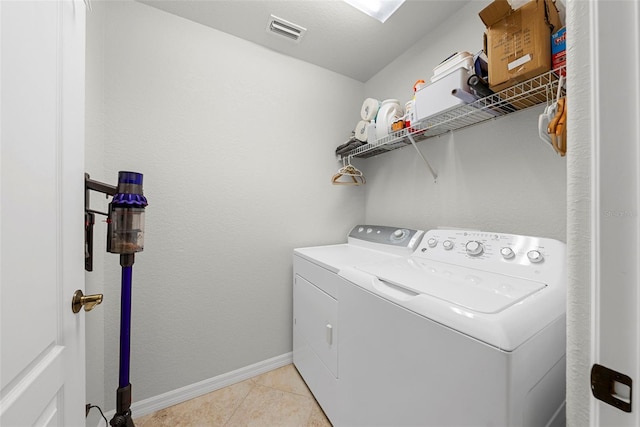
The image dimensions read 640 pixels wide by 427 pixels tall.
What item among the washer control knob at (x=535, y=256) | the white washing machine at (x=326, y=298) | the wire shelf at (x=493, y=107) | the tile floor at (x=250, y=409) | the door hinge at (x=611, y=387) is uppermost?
the wire shelf at (x=493, y=107)

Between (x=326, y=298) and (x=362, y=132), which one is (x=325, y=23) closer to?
(x=362, y=132)

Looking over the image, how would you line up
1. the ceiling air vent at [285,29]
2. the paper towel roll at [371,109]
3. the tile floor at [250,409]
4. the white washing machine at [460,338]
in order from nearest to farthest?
the white washing machine at [460,338], the tile floor at [250,409], the ceiling air vent at [285,29], the paper towel roll at [371,109]

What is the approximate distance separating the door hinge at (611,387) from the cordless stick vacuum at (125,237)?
124cm

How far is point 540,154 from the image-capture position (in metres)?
1.12

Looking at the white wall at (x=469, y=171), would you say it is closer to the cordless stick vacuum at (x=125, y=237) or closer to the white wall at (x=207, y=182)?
the white wall at (x=207, y=182)

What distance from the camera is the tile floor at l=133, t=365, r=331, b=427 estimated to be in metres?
1.36

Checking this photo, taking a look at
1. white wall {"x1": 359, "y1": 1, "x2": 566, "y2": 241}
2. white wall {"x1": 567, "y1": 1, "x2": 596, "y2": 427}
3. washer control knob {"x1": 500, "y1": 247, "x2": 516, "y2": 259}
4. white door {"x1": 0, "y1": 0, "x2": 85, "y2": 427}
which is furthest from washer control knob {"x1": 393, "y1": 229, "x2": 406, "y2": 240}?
white door {"x1": 0, "y1": 0, "x2": 85, "y2": 427}

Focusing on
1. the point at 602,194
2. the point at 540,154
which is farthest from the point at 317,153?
the point at 602,194

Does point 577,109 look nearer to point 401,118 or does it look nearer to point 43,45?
point 43,45

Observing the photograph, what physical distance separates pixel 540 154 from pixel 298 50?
173 cm

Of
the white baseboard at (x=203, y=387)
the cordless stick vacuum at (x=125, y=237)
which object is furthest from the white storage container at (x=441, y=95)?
the white baseboard at (x=203, y=387)

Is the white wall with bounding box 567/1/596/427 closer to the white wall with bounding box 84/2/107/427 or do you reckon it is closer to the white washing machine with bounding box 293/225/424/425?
the white washing machine with bounding box 293/225/424/425

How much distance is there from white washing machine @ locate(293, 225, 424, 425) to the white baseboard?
0.57 ft

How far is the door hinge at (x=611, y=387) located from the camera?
1.11 ft
